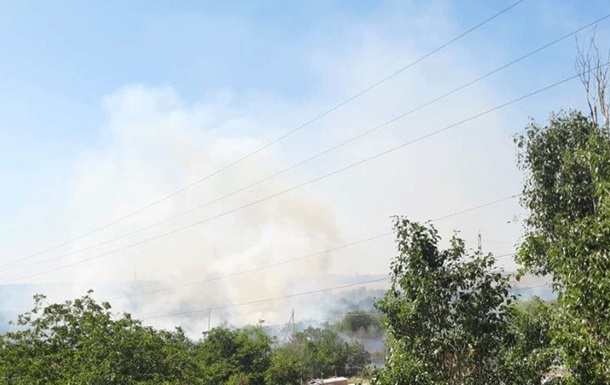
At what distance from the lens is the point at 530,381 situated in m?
12.3

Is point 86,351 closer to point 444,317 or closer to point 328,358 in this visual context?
point 444,317

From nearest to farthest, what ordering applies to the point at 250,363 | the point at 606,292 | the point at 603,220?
the point at 606,292 → the point at 603,220 → the point at 250,363

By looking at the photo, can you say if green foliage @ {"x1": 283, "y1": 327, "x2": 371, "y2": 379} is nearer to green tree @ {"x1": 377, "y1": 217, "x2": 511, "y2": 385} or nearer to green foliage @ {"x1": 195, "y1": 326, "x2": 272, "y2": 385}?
green foliage @ {"x1": 195, "y1": 326, "x2": 272, "y2": 385}

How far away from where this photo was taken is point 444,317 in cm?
1234

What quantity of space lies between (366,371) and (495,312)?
10.0 ft

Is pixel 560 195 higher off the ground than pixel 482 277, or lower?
higher

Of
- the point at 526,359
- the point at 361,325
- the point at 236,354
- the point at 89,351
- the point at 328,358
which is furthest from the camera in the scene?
the point at 361,325

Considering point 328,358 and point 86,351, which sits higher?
point 86,351

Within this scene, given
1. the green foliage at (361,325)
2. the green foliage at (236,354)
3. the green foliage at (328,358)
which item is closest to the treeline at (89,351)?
the green foliage at (236,354)

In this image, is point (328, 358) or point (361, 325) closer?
point (328, 358)

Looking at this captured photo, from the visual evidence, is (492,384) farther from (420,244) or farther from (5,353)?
(5,353)

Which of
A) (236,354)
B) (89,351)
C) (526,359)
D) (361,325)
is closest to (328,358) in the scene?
(236,354)

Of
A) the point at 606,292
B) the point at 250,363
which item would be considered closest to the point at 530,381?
the point at 606,292

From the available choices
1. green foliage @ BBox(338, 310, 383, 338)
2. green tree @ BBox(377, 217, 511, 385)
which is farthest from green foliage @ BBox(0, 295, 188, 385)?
green foliage @ BBox(338, 310, 383, 338)
